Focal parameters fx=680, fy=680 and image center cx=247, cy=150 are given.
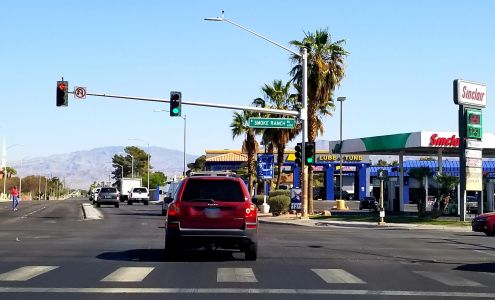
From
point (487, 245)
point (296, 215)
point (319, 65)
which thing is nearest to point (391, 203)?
point (296, 215)

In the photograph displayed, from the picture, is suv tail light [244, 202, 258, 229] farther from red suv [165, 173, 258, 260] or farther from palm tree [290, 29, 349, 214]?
palm tree [290, 29, 349, 214]

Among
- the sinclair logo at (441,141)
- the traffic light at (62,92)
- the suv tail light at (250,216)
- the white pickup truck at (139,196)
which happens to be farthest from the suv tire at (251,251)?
the white pickup truck at (139,196)

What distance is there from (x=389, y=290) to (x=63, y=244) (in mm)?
11664

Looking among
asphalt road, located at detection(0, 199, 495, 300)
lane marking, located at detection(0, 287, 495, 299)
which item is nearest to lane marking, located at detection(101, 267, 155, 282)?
asphalt road, located at detection(0, 199, 495, 300)

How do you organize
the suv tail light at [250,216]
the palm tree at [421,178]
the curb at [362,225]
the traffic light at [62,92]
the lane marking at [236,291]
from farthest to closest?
the palm tree at [421,178] < the curb at [362,225] < the traffic light at [62,92] < the suv tail light at [250,216] < the lane marking at [236,291]

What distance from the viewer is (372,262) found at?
1581 cm

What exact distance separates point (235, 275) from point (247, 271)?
2.14 feet

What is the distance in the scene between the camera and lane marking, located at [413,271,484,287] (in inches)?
487

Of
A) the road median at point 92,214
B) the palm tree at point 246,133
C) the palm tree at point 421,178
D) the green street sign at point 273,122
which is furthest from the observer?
the palm tree at point 246,133

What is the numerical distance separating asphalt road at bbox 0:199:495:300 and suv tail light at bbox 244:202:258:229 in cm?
85

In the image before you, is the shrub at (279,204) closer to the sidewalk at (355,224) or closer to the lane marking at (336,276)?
the sidewalk at (355,224)

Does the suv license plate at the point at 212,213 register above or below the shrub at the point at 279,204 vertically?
above

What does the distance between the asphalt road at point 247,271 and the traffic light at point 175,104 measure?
39.0 feet

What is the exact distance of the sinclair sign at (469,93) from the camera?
121 feet
